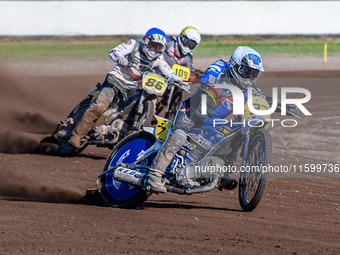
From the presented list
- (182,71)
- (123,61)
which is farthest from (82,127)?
(182,71)

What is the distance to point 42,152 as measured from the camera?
11.8 metres

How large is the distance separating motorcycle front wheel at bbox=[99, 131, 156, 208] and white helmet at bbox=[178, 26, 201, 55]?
5213 millimetres

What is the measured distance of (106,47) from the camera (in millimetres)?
26453

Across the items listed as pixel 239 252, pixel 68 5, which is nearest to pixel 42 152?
pixel 239 252

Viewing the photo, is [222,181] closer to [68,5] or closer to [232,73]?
[232,73]

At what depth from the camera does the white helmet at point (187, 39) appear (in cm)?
1309

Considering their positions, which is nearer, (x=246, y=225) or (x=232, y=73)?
(x=246, y=225)

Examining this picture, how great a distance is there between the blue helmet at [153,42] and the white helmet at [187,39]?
190 cm

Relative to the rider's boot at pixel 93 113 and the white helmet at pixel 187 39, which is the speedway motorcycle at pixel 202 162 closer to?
the rider's boot at pixel 93 113

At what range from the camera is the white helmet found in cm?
1309

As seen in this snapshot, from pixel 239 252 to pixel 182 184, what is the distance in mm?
1831

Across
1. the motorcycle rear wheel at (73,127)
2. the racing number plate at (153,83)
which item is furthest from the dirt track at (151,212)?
the racing number plate at (153,83)

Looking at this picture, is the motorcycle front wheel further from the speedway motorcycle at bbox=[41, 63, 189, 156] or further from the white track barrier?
the white track barrier

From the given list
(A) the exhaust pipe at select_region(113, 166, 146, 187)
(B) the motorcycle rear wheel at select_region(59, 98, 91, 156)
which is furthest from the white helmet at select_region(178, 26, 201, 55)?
(A) the exhaust pipe at select_region(113, 166, 146, 187)
